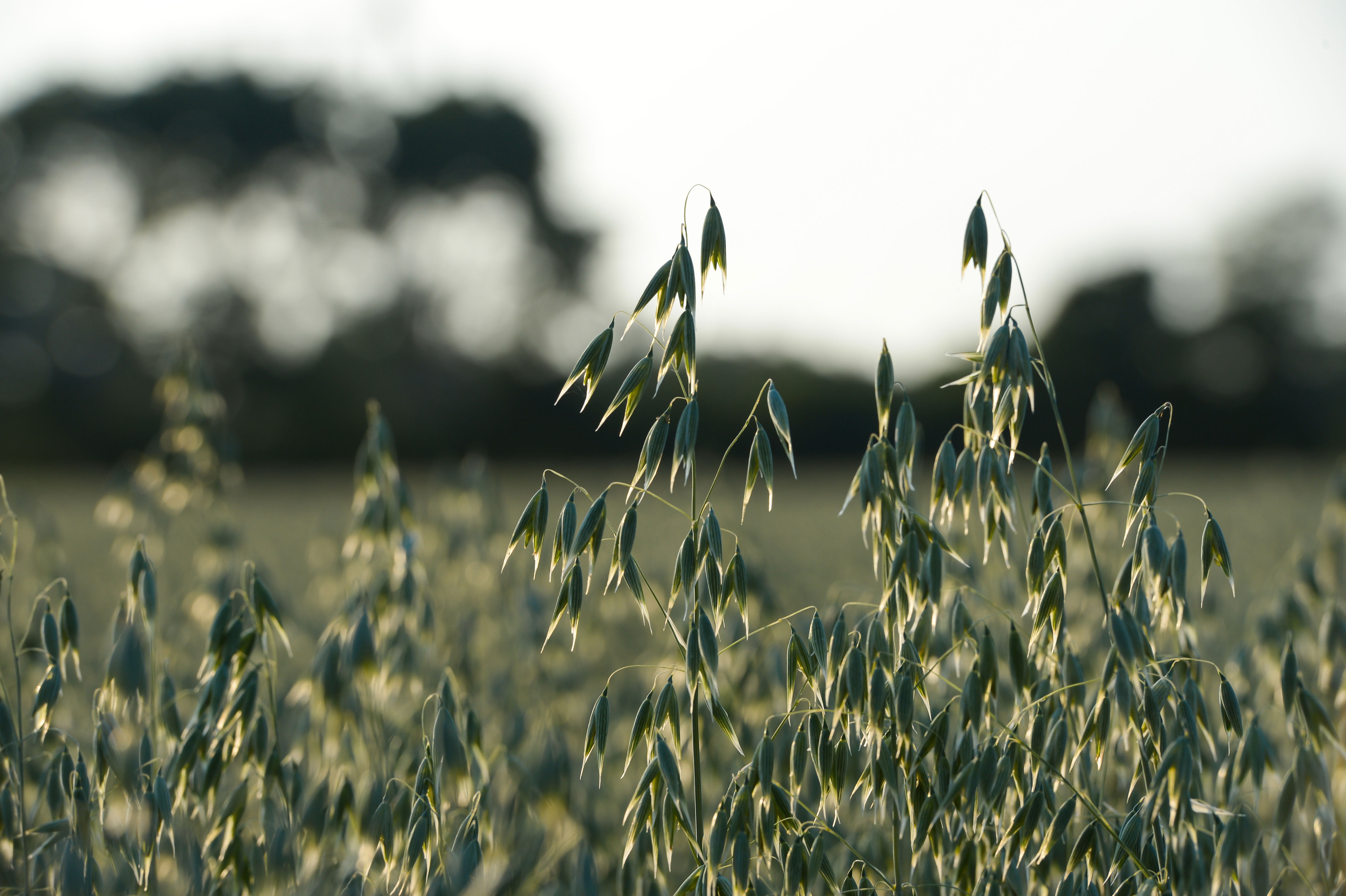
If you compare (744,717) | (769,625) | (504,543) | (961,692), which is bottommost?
(744,717)

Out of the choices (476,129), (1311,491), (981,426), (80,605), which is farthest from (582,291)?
(981,426)

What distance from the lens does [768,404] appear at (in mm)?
1451

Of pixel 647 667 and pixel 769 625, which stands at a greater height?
pixel 769 625

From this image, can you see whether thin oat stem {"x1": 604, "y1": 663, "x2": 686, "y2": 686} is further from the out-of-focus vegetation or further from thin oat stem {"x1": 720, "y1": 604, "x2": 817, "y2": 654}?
the out-of-focus vegetation

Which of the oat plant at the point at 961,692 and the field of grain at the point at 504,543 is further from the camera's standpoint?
the field of grain at the point at 504,543

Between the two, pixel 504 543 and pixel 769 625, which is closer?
pixel 769 625

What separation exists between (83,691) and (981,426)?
12.0 ft

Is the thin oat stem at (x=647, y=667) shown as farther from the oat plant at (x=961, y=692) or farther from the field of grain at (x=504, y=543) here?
the field of grain at (x=504, y=543)

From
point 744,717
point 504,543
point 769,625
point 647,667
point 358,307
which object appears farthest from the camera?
point 358,307

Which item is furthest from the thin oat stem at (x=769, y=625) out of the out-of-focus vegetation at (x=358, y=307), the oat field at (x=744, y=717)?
the out-of-focus vegetation at (x=358, y=307)

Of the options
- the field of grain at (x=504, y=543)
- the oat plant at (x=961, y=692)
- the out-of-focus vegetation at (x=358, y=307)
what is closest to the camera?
the oat plant at (x=961, y=692)

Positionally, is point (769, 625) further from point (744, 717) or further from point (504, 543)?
point (504, 543)

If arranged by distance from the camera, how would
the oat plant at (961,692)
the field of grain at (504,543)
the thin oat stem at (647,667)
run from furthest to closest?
the field of grain at (504,543)
the oat plant at (961,692)
the thin oat stem at (647,667)

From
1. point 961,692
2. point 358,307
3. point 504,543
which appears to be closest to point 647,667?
point 961,692
